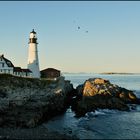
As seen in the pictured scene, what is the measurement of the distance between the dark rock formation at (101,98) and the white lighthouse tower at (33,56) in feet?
47.6

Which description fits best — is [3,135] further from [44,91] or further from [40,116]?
[44,91]

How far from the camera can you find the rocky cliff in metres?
30.1

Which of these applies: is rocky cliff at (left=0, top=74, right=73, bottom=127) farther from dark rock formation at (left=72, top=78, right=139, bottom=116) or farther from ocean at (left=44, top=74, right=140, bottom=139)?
dark rock formation at (left=72, top=78, right=139, bottom=116)

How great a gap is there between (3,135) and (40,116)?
7300mm

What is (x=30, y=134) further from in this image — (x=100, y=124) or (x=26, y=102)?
(x=26, y=102)

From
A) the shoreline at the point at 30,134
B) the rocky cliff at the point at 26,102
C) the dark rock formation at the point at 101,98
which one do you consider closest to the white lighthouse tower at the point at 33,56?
the rocky cliff at the point at 26,102

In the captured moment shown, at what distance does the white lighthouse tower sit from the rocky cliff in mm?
12539

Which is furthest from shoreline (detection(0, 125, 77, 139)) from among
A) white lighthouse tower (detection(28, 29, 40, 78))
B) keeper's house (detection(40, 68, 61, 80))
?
keeper's house (detection(40, 68, 61, 80))

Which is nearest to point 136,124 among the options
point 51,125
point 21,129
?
point 51,125

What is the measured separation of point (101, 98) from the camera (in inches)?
1732

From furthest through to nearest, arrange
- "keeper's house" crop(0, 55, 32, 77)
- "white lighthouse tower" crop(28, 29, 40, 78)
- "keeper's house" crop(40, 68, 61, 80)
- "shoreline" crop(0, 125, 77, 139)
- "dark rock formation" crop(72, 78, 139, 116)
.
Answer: "keeper's house" crop(40, 68, 61, 80), "white lighthouse tower" crop(28, 29, 40, 78), "keeper's house" crop(0, 55, 32, 77), "dark rock formation" crop(72, 78, 139, 116), "shoreline" crop(0, 125, 77, 139)

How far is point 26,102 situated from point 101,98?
473 inches

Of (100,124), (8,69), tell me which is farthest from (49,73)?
(100,124)

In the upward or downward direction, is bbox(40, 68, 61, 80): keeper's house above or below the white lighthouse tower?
below
